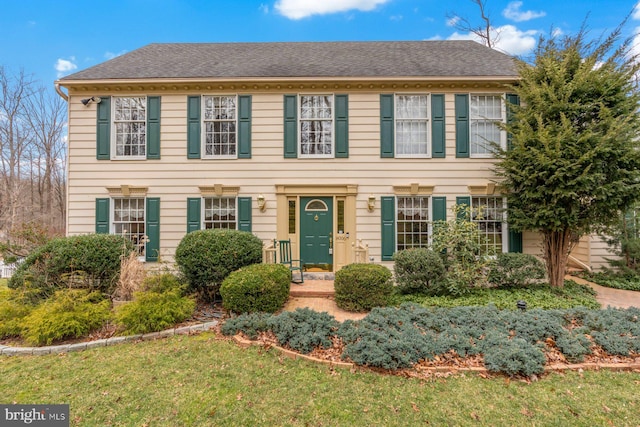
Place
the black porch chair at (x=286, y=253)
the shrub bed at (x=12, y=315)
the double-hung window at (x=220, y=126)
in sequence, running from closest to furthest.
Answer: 1. the shrub bed at (x=12, y=315)
2. the black porch chair at (x=286, y=253)
3. the double-hung window at (x=220, y=126)

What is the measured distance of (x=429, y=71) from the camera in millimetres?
7223

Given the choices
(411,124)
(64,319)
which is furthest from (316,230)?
(64,319)

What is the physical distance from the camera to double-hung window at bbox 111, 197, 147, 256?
7297 millimetres

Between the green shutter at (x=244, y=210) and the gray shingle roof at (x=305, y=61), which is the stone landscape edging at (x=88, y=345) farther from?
the gray shingle roof at (x=305, y=61)

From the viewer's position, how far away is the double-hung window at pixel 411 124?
7293mm

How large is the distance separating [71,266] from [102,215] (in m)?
2.50

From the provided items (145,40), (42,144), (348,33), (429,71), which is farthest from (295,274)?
(42,144)

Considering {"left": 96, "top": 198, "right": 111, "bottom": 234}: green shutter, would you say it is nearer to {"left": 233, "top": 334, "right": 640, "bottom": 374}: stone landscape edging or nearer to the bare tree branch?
{"left": 233, "top": 334, "right": 640, "bottom": 374}: stone landscape edging

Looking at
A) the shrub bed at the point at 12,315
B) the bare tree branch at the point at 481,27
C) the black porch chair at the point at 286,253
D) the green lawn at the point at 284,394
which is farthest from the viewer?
the bare tree branch at the point at 481,27

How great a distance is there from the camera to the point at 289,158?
7.28 m

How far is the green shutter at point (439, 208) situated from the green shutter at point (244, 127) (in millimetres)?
4975

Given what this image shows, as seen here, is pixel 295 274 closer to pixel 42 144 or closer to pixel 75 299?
pixel 75 299

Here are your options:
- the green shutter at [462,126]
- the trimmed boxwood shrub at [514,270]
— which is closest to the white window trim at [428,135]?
the green shutter at [462,126]

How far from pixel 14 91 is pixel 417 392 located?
A: 75.0 ft
